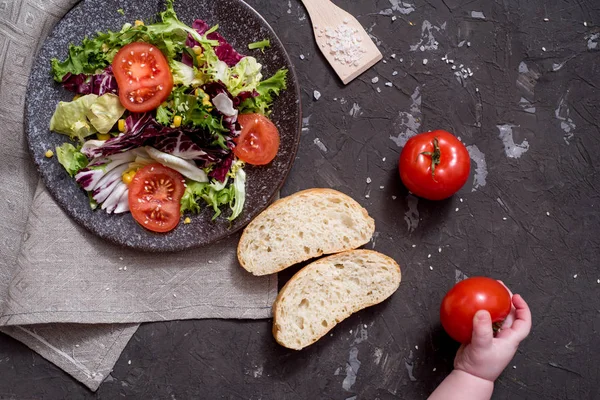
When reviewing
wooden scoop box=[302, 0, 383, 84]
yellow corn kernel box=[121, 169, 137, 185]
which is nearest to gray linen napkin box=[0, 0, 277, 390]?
yellow corn kernel box=[121, 169, 137, 185]

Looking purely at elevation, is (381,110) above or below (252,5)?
below

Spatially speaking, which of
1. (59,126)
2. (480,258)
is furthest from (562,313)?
(59,126)

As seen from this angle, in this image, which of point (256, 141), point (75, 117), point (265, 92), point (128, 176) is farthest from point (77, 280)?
point (265, 92)

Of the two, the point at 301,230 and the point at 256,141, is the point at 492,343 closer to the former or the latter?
the point at 301,230

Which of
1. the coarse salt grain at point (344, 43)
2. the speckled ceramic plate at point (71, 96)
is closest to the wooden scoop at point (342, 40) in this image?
the coarse salt grain at point (344, 43)

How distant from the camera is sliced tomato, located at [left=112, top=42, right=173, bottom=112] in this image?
1928mm

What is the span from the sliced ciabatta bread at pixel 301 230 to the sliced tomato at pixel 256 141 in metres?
0.19

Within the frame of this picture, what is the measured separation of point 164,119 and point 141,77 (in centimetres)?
17

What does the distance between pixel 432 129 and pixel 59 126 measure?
4.77 feet

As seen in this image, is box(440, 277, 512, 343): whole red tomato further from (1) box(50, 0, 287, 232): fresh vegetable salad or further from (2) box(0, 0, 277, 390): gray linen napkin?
(1) box(50, 0, 287, 232): fresh vegetable salad

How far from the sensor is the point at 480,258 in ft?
7.09

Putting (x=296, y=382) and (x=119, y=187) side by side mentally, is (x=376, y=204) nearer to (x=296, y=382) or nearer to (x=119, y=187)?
(x=296, y=382)

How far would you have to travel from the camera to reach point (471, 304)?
6.35ft

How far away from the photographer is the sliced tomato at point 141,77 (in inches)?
75.9
